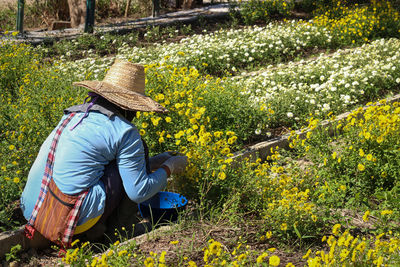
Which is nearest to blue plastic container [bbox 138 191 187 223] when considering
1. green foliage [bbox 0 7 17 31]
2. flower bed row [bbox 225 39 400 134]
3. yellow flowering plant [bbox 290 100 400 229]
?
yellow flowering plant [bbox 290 100 400 229]

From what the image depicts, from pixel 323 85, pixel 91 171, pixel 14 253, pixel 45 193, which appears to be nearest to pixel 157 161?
pixel 91 171

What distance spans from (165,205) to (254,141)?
6.62ft

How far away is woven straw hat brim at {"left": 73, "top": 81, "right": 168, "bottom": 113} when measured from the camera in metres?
3.30

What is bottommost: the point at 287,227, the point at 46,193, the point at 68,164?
the point at 287,227

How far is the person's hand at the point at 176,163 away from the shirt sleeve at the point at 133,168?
312 millimetres

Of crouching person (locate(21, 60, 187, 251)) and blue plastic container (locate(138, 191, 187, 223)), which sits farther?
blue plastic container (locate(138, 191, 187, 223))

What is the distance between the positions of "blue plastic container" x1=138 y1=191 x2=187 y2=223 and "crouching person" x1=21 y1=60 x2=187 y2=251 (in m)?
0.31

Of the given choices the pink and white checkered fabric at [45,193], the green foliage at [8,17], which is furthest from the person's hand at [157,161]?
the green foliage at [8,17]

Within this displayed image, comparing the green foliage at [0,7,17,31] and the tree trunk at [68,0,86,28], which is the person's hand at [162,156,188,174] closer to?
the tree trunk at [68,0,86,28]

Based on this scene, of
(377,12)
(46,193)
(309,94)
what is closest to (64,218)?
(46,193)

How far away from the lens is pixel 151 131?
4.66m

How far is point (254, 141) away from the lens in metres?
5.54

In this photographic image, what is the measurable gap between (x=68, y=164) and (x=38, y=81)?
2.67 m

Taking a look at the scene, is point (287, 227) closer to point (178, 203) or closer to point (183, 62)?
point (178, 203)
